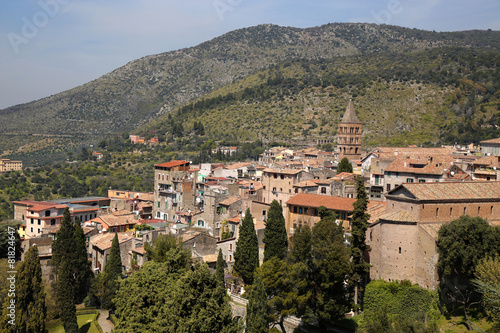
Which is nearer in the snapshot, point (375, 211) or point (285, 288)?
point (285, 288)

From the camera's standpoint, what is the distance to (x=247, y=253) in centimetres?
4003

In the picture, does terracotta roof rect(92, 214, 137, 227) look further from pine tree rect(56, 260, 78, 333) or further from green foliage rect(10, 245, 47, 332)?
green foliage rect(10, 245, 47, 332)

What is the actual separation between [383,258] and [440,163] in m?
16.6

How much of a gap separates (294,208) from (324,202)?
3.13 meters

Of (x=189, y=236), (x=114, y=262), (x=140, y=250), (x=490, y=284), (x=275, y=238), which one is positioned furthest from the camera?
(x=140, y=250)

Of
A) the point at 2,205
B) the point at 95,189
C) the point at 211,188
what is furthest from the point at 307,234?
the point at 95,189

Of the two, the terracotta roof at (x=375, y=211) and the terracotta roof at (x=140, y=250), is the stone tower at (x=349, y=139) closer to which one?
the terracotta roof at (x=375, y=211)

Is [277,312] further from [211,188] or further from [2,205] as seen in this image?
[2,205]

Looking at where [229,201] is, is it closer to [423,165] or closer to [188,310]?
[423,165]

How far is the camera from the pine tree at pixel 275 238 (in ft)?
129

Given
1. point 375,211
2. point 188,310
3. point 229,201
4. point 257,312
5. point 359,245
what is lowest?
point 257,312

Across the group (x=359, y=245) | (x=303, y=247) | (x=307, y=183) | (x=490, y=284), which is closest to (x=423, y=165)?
(x=307, y=183)

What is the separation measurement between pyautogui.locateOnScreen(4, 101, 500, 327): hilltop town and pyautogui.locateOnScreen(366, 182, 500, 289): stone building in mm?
63

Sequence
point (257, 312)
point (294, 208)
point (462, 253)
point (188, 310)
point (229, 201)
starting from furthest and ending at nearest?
point (229, 201) → point (294, 208) → point (257, 312) → point (462, 253) → point (188, 310)
